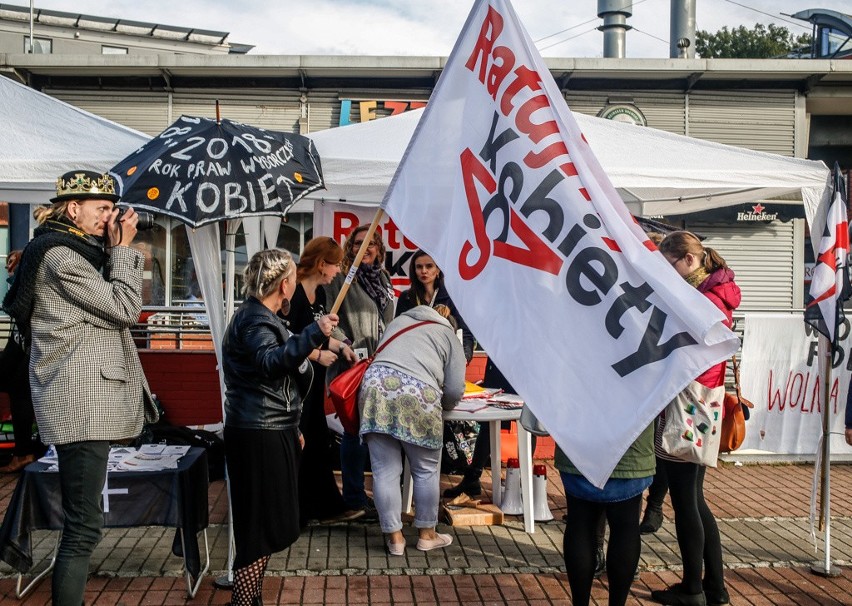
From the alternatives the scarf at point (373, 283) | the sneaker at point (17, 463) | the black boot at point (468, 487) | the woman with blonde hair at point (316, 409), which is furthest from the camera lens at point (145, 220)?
the sneaker at point (17, 463)

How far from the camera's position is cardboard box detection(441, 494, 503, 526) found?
18.9 feet

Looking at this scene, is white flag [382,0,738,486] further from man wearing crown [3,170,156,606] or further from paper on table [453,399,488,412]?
paper on table [453,399,488,412]

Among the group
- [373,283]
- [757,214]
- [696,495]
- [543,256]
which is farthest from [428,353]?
[757,214]

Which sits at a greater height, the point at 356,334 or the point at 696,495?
the point at 356,334

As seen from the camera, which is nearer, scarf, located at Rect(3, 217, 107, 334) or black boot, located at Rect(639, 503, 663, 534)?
scarf, located at Rect(3, 217, 107, 334)

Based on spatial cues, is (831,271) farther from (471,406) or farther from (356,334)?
(356,334)

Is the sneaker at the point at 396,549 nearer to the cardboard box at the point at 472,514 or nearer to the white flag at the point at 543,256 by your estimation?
the cardboard box at the point at 472,514

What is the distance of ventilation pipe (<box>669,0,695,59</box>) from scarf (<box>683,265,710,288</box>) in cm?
1626

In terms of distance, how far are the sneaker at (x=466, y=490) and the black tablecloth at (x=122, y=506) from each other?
2.43m

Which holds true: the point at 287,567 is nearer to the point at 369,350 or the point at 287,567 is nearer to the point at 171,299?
the point at 369,350

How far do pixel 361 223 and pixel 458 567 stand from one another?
335 centimetres

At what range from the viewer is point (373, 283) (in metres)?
6.14

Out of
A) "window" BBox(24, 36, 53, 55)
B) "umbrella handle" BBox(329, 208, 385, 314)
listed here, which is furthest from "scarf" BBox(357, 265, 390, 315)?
"window" BBox(24, 36, 53, 55)

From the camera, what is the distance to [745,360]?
7566mm
